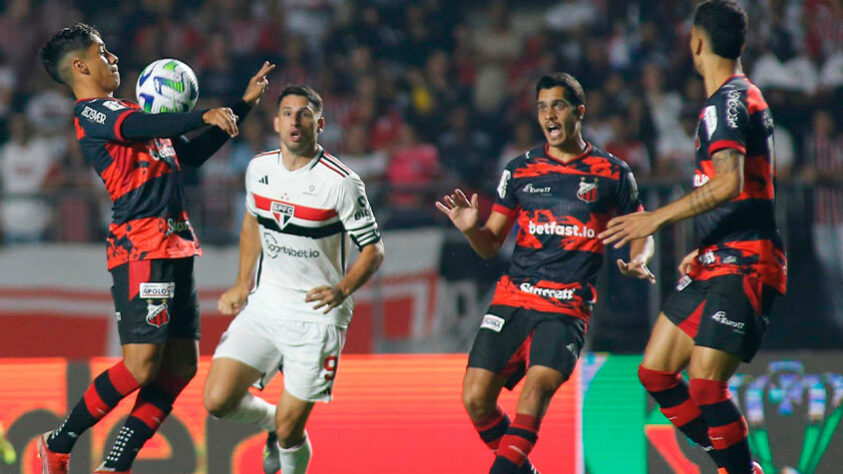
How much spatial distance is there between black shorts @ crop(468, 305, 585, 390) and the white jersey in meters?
0.75

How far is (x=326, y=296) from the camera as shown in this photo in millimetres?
5254

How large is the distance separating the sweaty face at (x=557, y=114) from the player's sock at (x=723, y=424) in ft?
4.66

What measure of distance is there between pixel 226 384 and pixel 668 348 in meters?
2.23

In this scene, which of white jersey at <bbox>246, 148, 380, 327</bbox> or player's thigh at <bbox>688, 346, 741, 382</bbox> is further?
white jersey at <bbox>246, 148, 380, 327</bbox>

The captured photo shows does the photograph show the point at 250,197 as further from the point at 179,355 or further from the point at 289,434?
the point at 289,434

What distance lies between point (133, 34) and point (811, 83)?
7.03 m

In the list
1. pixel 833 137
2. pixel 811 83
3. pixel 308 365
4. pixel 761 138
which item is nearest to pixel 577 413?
pixel 308 365

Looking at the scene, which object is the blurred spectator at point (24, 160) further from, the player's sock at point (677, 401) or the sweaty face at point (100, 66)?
the player's sock at point (677, 401)

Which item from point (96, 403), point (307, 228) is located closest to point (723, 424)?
point (307, 228)

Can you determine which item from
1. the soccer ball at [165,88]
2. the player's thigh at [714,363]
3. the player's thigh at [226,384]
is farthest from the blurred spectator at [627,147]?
the player's thigh at [226,384]

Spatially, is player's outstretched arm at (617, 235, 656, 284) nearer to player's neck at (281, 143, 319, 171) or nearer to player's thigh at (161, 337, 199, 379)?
player's neck at (281, 143, 319, 171)

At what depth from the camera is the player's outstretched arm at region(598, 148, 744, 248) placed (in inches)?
181

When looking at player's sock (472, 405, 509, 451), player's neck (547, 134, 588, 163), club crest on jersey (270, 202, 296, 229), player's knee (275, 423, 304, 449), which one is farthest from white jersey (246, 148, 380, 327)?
player's neck (547, 134, 588, 163)

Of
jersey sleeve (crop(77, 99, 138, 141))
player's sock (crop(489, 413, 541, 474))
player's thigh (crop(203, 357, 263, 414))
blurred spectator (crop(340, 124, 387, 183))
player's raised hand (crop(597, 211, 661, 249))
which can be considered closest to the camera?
player's raised hand (crop(597, 211, 661, 249))
